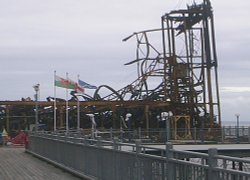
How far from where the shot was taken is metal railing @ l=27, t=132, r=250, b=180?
7.96m

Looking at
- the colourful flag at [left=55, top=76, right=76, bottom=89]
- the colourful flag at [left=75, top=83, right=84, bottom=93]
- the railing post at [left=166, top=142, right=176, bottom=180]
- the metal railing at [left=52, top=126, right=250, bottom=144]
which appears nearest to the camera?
the railing post at [left=166, top=142, right=176, bottom=180]

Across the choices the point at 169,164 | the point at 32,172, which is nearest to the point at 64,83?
the point at 32,172

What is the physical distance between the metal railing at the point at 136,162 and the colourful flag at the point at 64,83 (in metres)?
12.0

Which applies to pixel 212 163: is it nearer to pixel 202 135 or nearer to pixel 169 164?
pixel 169 164

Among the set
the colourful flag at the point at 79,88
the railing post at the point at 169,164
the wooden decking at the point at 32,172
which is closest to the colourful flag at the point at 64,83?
the colourful flag at the point at 79,88

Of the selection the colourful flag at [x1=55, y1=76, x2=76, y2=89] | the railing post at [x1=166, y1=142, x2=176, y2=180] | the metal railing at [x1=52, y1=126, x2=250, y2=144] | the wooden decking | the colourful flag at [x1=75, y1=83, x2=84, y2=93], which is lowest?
the wooden decking

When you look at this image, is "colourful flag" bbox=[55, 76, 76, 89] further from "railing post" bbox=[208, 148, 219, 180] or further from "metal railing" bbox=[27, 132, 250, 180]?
"railing post" bbox=[208, 148, 219, 180]

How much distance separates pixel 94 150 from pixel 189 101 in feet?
129

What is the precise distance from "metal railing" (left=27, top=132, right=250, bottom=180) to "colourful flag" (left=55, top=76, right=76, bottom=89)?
1199cm

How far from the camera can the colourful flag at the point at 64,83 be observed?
35.2 meters

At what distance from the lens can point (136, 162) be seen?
11867 millimetres

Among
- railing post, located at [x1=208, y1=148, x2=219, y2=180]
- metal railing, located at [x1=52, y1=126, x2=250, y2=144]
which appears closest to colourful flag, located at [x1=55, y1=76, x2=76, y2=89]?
metal railing, located at [x1=52, y1=126, x2=250, y2=144]

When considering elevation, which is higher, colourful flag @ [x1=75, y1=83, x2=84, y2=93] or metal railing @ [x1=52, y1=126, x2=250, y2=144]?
colourful flag @ [x1=75, y1=83, x2=84, y2=93]

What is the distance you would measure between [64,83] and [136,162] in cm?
2381
